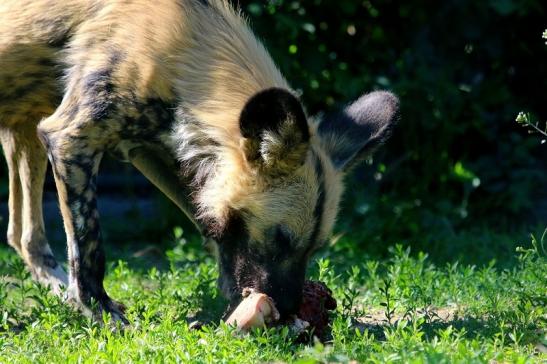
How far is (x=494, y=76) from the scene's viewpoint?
761 cm

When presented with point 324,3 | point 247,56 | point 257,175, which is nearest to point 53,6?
point 247,56

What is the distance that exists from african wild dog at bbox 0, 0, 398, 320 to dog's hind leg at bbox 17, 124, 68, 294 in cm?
53

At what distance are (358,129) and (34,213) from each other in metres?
1.92

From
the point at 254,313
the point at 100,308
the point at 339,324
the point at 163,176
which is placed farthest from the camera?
the point at 163,176

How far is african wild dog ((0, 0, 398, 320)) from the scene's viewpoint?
434 centimetres

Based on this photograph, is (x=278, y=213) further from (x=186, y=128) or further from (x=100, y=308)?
(x=100, y=308)

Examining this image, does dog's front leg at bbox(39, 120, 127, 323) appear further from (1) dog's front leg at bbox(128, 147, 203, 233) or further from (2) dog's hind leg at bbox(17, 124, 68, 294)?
(2) dog's hind leg at bbox(17, 124, 68, 294)

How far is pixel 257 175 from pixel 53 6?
1357 millimetres

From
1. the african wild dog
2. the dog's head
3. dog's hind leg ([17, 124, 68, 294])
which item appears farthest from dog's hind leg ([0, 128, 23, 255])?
the dog's head

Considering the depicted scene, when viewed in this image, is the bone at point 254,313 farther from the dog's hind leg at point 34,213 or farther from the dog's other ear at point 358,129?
the dog's hind leg at point 34,213

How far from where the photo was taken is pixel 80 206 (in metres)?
4.57

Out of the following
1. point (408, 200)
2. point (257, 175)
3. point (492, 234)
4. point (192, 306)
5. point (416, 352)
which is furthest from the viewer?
point (408, 200)

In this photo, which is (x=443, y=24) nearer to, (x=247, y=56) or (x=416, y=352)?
(x=247, y=56)

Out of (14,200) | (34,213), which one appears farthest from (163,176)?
(14,200)
